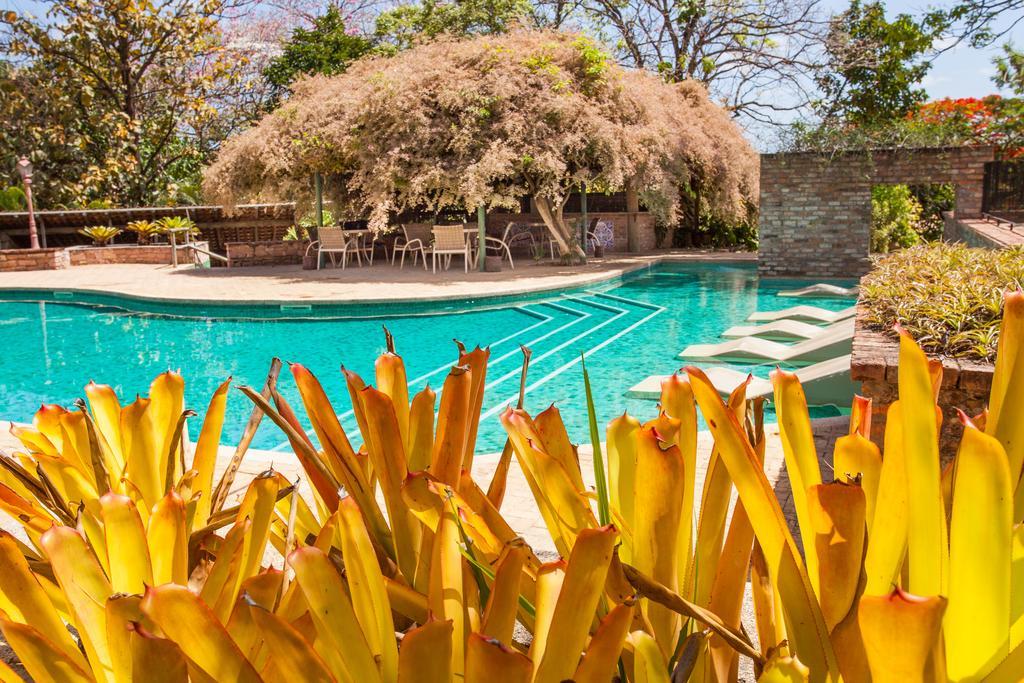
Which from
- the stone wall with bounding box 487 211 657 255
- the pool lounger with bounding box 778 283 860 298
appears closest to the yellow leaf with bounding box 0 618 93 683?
the pool lounger with bounding box 778 283 860 298

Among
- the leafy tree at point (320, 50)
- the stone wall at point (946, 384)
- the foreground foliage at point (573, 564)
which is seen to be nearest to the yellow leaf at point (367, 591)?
the foreground foliage at point (573, 564)

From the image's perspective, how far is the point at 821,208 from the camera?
49.3 feet

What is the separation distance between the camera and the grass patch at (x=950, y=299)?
11.4 ft

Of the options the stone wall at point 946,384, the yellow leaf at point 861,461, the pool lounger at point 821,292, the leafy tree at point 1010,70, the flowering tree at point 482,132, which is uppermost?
the leafy tree at point 1010,70

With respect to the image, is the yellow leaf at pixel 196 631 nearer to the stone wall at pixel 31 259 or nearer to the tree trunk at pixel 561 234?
the tree trunk at pixel 561 234

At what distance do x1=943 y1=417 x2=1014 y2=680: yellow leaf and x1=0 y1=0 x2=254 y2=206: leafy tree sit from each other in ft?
83.5

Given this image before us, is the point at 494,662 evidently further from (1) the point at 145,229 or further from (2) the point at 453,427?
(1) the point at 145,229

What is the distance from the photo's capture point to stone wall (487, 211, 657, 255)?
65.2 ft

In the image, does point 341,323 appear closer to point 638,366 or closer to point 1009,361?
point 638,366

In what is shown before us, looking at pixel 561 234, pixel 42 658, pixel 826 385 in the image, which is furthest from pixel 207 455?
pixel 561 234

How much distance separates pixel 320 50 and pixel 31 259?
9618mm

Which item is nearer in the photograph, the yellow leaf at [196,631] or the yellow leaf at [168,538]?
the yellow leaf at [196,631]

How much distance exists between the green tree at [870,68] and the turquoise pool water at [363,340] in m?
5.20

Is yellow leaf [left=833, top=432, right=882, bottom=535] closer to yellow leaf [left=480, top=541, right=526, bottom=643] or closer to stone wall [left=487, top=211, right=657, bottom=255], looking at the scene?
yellow leaf [left=480, top=541, right=526, bottom=643]
